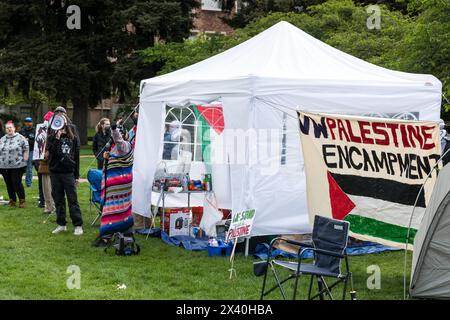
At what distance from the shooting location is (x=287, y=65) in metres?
10.1

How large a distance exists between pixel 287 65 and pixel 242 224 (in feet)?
8.13

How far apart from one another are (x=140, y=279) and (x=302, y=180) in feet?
9.25

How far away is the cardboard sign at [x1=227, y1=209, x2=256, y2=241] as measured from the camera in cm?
880

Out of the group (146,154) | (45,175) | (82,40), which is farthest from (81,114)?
(146,154)

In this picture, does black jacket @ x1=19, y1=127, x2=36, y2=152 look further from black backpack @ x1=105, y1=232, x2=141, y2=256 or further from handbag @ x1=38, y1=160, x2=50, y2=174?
black backpack @ x1=105, y1=232, x2=141, y2=256

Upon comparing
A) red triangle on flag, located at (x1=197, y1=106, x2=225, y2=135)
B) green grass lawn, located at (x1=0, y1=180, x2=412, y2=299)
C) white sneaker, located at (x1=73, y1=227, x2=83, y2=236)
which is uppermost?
red triangle on flag, located at (x1=197, y1=106, x2=225, y2=135)

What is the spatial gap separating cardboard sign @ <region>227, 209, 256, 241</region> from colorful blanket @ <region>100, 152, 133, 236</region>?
5.18ft

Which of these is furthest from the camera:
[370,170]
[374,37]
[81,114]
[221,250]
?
[81,114]

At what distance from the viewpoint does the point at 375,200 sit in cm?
783

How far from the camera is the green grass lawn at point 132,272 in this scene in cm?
753

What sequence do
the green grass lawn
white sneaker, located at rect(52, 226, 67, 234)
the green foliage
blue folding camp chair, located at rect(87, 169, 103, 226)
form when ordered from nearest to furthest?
the green grass lawn
white sneaker, located at rect(52, 226, 67, 234)
blue folding camp chair, located at rect(87, 169, 103, 226)
the green foliage

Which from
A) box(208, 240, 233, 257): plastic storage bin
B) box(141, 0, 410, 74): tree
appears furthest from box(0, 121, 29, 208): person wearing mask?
box(141, 0, 410, 74): tree

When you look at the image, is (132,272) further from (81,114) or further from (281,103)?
(81,114)
